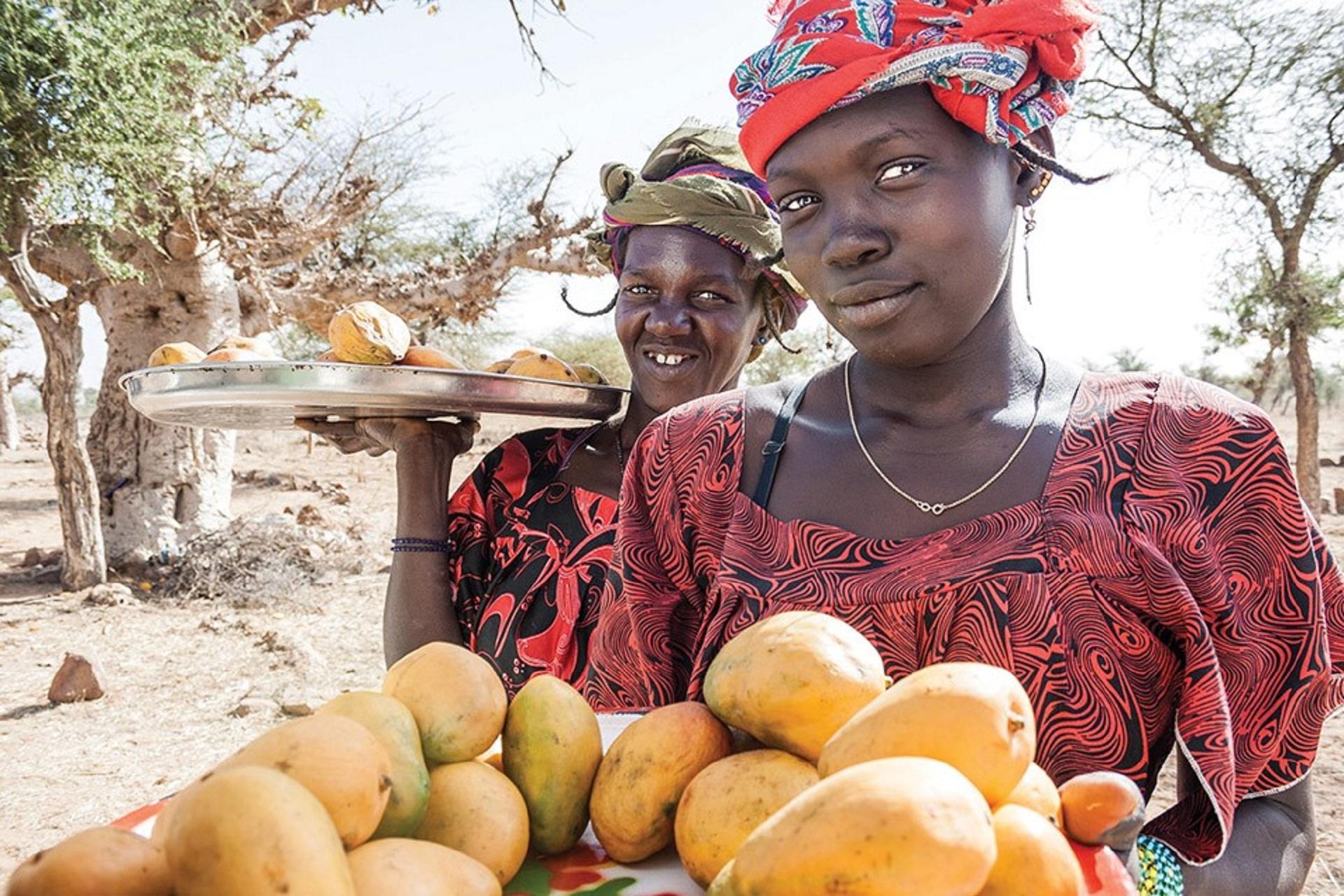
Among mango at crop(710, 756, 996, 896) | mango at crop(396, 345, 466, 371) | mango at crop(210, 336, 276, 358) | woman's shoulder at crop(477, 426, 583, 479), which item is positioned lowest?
mango at crop(710, 756, 996, 896)

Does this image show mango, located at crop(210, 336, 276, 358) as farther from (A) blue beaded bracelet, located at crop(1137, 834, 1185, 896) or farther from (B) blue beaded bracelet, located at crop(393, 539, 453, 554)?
(A) blue beaded bracelet, located at crop(1137, 834, 1185, 896)

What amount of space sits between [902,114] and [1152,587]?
752 millimetres

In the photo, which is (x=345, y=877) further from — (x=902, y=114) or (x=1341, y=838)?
(x=1341, y=838)

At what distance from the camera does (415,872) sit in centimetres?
75

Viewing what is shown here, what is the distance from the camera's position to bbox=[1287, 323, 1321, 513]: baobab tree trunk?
11461 mm

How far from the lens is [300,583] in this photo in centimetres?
942

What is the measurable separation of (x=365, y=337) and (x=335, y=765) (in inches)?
73.4

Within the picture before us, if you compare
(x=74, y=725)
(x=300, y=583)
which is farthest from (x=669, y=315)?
(x=300, y=583)

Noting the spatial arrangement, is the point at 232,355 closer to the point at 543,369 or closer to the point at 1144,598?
the point at 543,369

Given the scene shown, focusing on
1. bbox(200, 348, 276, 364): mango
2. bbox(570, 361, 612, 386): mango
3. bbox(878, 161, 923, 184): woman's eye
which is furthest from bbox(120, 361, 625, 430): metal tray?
bbox(878, 161, 923, 184): woman's eye

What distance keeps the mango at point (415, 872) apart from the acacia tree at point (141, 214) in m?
6.99

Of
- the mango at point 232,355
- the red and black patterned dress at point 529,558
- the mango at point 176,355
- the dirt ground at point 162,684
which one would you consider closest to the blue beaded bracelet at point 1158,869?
the red and black patterned dress at point 529,558

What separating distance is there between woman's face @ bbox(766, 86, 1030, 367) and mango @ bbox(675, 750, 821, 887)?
2.58ft

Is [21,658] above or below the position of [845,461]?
below
